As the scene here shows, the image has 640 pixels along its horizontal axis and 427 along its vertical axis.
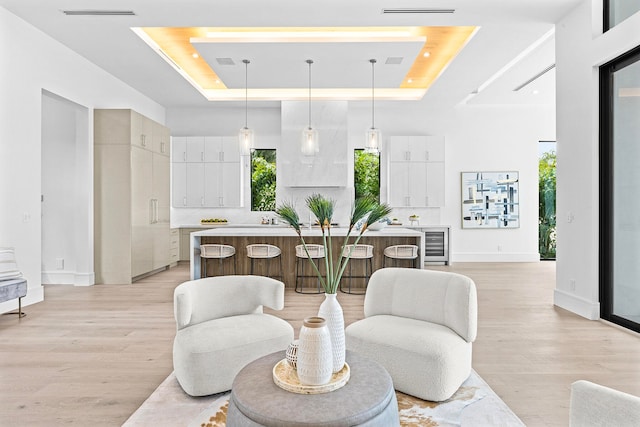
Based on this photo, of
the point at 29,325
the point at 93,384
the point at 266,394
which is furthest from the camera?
the point at 29,325

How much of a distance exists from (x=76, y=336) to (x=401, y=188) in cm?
694

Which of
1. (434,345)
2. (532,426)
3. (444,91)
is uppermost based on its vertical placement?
(444,91)

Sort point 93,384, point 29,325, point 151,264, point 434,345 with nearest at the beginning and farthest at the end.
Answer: point 434,345
point 93,384
point 29,325
point 151,264

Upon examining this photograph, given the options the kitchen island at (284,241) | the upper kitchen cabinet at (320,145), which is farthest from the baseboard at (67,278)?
the upper kitchen cabinet at (320,145)

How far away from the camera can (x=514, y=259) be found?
31.5 feet

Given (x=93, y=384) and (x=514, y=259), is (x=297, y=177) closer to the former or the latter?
(x=514, y=259)

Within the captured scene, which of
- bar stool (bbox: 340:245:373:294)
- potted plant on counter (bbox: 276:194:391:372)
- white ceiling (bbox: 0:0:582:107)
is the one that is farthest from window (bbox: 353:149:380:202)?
potted plant on counter (bbox: 276:194:391:372)

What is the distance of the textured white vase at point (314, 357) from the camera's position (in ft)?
5.85

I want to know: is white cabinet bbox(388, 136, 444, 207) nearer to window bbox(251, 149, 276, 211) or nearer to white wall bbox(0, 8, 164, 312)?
window bbox(251, 149, 276, 211)

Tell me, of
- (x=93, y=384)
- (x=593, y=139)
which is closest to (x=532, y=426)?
(x=93, y=384)

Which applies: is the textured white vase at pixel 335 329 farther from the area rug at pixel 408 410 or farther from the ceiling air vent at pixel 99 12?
the ceiling air vent at pixel 99 12

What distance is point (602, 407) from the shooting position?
44.8 inches

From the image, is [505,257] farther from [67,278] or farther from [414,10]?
[67,278]

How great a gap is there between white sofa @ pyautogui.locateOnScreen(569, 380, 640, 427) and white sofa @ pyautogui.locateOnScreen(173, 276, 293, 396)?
1884mm
